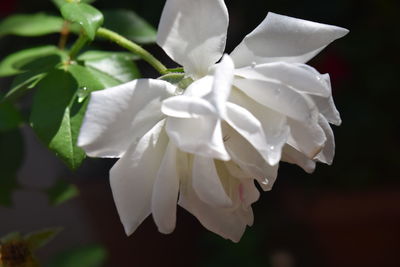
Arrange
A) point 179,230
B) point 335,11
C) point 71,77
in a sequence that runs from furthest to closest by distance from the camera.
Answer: point 179,230 → point 335,11 → point 71,77

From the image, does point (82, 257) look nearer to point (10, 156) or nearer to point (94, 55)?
point (10, 156)

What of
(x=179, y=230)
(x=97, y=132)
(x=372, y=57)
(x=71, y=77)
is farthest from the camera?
(x=179, y=230)

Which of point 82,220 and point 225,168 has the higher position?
point 225,168

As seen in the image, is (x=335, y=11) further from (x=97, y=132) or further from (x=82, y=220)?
(x=97, y=132)

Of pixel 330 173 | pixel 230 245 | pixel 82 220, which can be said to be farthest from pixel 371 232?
pixel 82 220

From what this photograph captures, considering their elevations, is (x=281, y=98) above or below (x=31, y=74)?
above

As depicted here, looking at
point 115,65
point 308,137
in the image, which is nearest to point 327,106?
point 308,137

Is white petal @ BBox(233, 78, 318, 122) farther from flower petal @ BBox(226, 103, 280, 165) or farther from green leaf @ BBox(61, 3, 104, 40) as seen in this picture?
green leaf @ BBox(61, 3, 104, 40)

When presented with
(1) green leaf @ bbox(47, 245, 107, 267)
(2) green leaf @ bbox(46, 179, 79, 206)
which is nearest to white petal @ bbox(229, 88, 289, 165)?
(2) green leaf @ bbox(46, 179, 79, 206)

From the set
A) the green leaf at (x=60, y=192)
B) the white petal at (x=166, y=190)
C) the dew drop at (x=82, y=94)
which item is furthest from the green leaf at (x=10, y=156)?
the white petal at (x=166, y=190)
